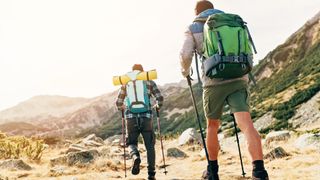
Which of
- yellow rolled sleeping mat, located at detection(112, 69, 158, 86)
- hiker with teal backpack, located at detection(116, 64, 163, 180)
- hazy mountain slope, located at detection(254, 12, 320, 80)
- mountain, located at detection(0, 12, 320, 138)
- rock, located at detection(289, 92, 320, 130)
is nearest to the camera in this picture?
hiker with teal backpack, located at detection(116, 64, 163, 180)

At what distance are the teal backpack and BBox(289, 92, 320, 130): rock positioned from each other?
23.8m

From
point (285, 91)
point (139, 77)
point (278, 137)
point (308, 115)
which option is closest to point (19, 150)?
point (139, 77)

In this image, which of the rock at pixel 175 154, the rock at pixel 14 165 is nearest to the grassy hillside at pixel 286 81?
the rock at pixel 175 154

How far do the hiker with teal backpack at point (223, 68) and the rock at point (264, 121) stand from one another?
3168 centimetres

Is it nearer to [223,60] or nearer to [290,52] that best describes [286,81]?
[290,52]

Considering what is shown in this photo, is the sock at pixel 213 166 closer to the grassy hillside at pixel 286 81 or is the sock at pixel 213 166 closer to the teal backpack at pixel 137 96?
the teal backpack at pixel 137 96

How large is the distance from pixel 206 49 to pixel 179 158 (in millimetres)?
10126

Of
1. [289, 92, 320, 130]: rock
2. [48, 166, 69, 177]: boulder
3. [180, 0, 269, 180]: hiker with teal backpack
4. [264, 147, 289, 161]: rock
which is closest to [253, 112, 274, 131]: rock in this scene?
[289, 92, 320, 130]: rock

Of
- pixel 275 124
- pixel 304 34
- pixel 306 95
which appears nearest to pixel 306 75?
pixel 306 95

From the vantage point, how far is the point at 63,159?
11852 millimetres

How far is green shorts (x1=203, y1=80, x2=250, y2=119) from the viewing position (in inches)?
185

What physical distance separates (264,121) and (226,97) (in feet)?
111

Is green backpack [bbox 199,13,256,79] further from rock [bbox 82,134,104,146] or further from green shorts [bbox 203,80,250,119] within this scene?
rock [bbox 82,134,104,146]

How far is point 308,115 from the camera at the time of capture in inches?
1270
